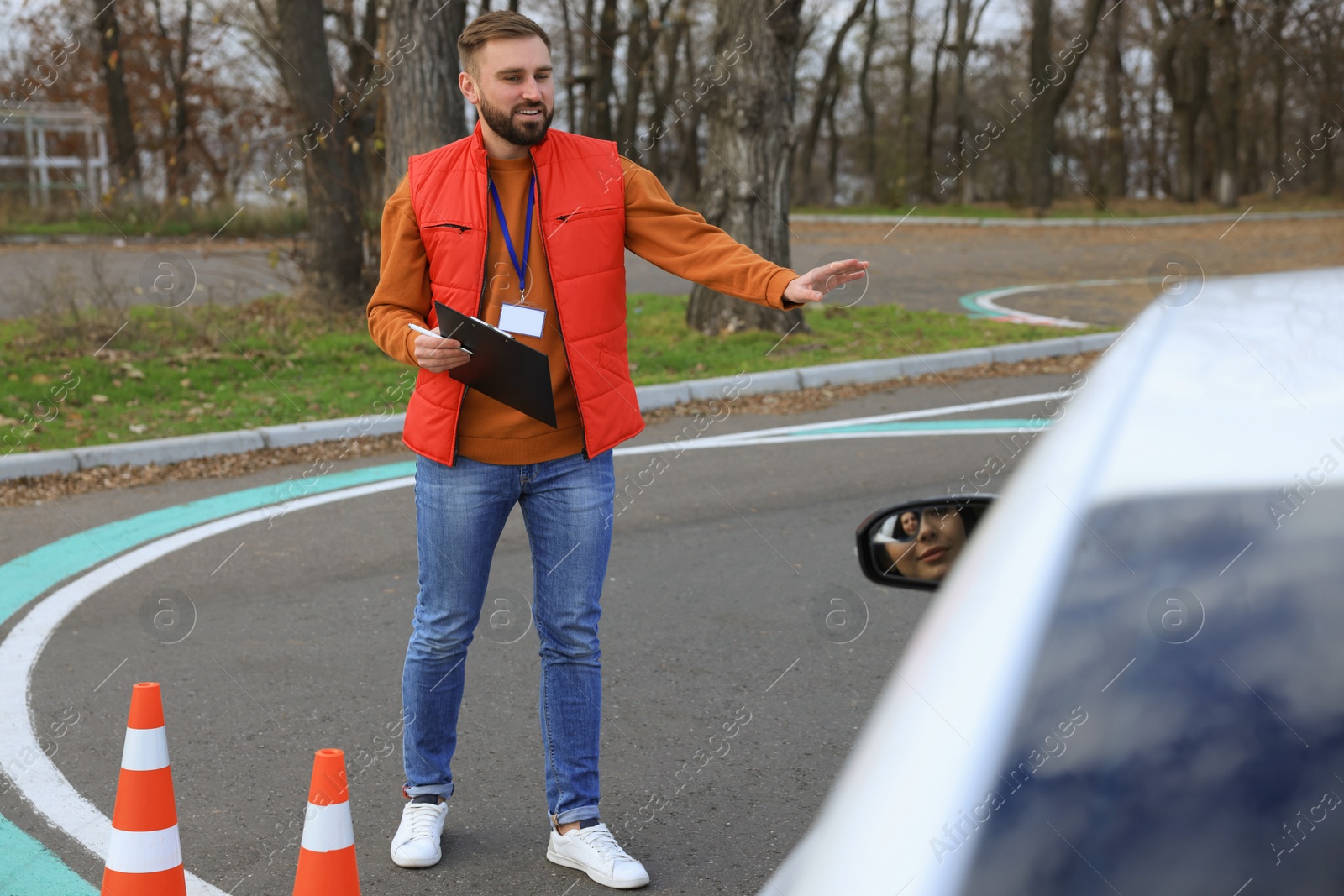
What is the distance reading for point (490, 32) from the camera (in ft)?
10.3

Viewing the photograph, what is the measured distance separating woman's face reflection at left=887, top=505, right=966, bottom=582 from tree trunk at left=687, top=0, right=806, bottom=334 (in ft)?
32.7

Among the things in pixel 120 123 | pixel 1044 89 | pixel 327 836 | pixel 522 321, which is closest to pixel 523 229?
pixel 522 321

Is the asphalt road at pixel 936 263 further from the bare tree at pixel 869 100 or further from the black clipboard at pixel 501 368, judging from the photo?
the bare tree at pixel 869 100

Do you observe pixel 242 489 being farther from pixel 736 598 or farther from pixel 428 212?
pixel 428 212

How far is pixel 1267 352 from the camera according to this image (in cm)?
146

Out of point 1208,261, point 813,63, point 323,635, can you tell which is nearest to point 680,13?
point 813,63

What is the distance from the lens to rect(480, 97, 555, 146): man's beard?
3.17 meters

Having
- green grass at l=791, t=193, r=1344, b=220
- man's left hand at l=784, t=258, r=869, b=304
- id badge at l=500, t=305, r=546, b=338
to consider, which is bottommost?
id badge at l=500, t=305, r=546, b=338

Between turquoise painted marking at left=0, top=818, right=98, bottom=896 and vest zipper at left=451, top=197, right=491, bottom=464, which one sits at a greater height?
vest zipper at left=451, top=197, right=491, bottom=464

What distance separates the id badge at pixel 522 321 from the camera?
3209mm

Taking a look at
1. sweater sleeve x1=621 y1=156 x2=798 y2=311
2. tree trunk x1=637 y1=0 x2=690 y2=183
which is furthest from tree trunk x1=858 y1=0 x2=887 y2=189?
sweater sleeve x1=621 y1=156 x2=798 y2=311

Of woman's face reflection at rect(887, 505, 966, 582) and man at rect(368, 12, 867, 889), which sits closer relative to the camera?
woman's face reflection at rect(887, 505, 966, 582)

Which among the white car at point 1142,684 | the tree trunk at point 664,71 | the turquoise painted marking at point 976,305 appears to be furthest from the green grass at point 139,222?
the white car at point 1142,684

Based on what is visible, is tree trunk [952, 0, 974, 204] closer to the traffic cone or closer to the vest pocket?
the vest pocket
